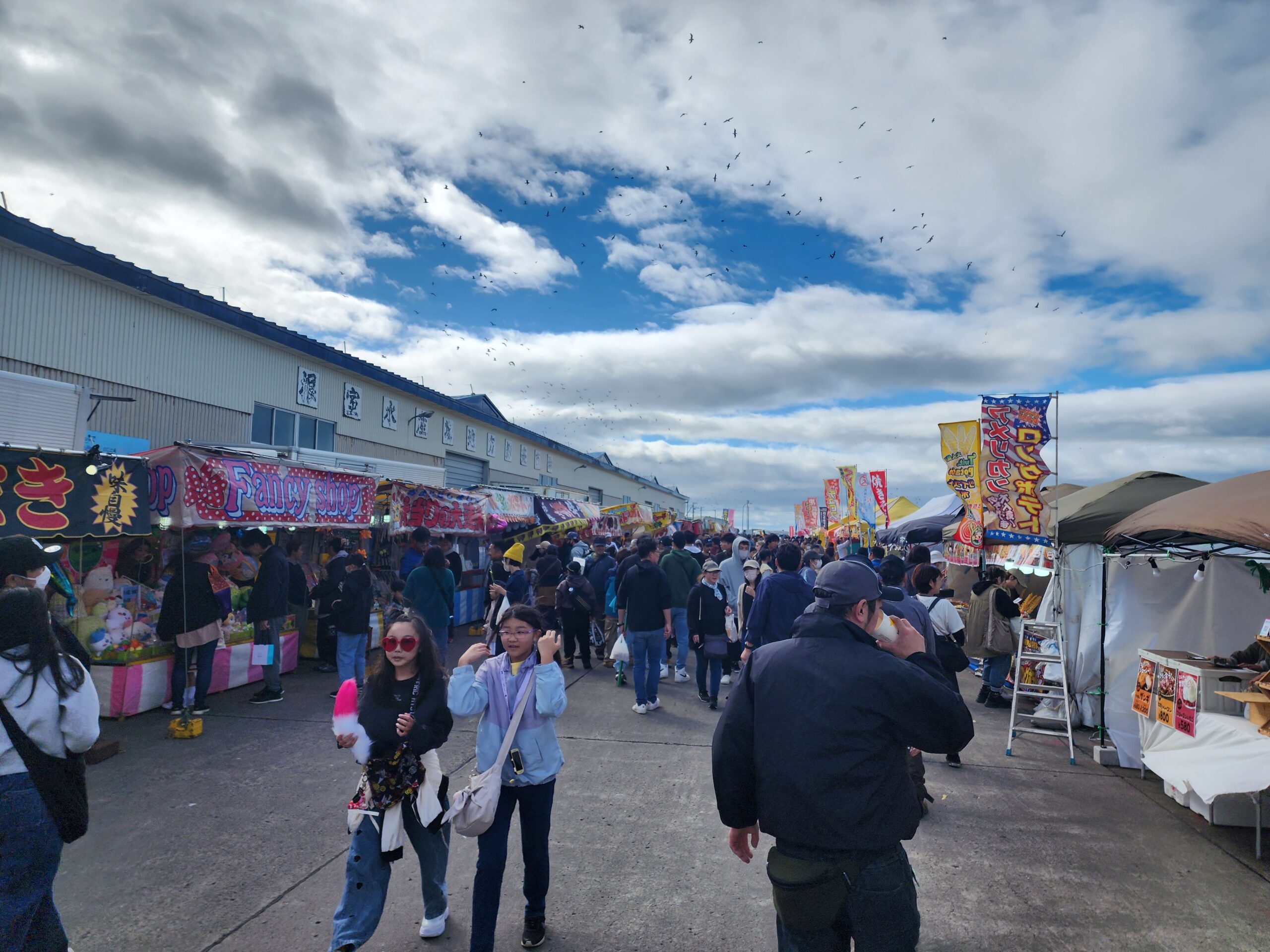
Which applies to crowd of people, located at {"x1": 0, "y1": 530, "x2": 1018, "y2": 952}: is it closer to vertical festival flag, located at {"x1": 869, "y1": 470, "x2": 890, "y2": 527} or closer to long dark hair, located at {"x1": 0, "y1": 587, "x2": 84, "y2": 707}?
long dark hair, located at {"x1": 0, "y1": 587, "x2": 84, "y2": 707}

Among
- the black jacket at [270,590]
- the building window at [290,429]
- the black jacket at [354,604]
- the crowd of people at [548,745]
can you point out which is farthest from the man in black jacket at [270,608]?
the building window at [290,429]

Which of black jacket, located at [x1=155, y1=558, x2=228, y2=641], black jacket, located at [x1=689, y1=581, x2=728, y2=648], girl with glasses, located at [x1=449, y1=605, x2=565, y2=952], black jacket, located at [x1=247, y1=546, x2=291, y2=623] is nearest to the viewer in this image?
girl with glasses, located at [x1=449, y1=605, x2=565, y2=952]

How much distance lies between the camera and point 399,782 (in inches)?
129

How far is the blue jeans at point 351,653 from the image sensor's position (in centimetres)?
830

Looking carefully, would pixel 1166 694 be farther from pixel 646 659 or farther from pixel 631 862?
pixel 646 659

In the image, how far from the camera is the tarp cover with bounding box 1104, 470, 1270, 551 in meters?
4.96

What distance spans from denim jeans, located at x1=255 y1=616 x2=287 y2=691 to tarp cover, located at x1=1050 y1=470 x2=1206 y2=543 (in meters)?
9.44

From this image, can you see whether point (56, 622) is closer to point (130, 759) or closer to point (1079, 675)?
point (130, 759)

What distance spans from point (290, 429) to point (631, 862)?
15593 mm

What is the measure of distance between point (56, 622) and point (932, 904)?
4860 mm

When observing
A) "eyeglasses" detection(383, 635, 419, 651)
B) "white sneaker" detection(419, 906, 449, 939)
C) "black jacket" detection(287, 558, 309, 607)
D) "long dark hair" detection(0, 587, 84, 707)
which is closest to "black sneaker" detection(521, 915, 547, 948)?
"white sneaker" detection(419, 906, 449, 939)

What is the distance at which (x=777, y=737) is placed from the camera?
2.43 metres

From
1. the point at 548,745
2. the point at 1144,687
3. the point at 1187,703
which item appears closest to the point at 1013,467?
the point at 1144,687

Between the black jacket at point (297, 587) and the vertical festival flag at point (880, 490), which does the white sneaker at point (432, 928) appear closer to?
the black jacket at point (297, 587)
